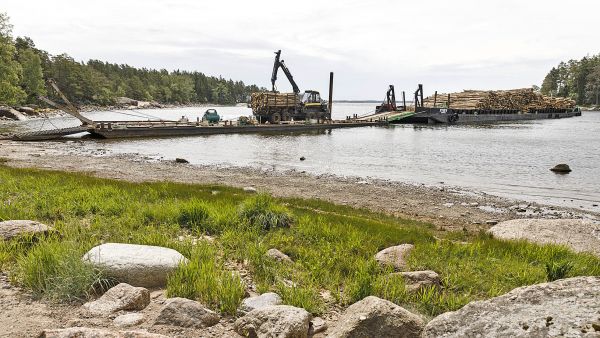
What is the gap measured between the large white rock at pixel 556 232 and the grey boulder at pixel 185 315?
8137 mm

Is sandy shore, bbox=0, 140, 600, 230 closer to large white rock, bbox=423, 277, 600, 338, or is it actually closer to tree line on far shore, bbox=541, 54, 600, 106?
large white rock, bbox=423, 277, 600, 338

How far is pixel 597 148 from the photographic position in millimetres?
40594

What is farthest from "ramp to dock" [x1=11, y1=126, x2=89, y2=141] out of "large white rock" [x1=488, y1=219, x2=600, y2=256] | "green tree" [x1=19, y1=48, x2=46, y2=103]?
"green tree" [x1=19, y1=48, x2=46, y2=103]

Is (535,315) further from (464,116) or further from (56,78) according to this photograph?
(56,78)

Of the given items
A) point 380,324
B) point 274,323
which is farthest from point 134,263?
point 380,324

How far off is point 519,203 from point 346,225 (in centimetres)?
1152

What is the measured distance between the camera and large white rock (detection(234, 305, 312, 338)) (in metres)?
3.98

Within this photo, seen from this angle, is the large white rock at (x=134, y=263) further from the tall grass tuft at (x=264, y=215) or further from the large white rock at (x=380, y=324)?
the tall grass tuft at (x=264, y=215)

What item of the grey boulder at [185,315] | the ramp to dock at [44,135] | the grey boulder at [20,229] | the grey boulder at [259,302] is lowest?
the grey boulder at [259,302]

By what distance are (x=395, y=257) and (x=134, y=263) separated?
13.1 ft

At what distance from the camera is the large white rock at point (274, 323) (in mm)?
3982

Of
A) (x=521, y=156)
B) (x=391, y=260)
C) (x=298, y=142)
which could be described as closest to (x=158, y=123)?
(x=298, y=142)

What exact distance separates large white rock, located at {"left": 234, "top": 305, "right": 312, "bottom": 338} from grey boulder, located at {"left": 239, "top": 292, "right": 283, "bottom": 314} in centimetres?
29

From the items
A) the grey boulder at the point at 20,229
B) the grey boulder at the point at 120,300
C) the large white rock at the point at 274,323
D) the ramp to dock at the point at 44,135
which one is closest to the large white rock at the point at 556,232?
the large white rock at the point at 274,323
